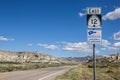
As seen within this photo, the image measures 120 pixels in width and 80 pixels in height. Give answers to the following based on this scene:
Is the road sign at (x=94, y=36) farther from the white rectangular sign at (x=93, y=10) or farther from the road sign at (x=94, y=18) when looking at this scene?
the white rectangular sign at (x=93, y=10)

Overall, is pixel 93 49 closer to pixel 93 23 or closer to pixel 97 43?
pixel 97 43

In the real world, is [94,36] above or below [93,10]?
below

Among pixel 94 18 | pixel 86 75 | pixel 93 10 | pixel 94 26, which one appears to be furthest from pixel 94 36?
pixel 86 75

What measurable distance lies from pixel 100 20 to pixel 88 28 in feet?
1.47

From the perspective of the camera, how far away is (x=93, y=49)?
9.30 m

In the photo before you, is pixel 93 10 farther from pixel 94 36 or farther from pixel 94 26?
pixel 94 36

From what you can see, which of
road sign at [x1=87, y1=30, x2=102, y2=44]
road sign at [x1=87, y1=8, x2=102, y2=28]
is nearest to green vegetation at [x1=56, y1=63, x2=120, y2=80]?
road sign at [x1=87, y1=30, x2=102, y2=44]

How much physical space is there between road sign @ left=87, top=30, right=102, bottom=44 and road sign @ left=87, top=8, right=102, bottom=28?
0.62 ft

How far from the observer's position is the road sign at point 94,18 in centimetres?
941

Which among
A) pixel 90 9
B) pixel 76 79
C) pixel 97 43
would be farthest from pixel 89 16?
pixel 76 79

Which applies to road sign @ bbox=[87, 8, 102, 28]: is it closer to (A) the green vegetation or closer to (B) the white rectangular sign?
(B) the white rectangular sign

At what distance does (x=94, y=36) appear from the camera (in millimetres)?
9492

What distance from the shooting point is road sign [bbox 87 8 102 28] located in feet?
30.9

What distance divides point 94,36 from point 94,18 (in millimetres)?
563
